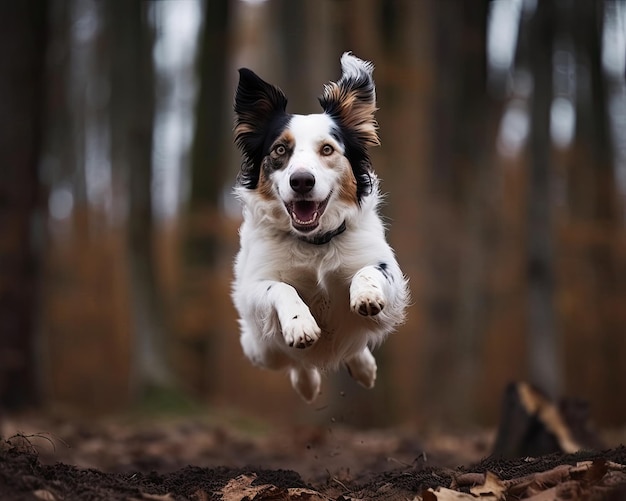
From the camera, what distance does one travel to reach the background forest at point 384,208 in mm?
12234

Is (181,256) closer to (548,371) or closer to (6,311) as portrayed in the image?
(6,311)

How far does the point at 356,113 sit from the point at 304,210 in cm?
92

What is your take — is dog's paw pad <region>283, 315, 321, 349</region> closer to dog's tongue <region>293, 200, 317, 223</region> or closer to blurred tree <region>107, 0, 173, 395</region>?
dog's tongue <region>293, 200, 317, 223</region>

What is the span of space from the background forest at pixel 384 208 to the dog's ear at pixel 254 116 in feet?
8.28

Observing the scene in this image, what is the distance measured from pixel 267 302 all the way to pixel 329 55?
748 centimetres

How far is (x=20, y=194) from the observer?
12.1 metres

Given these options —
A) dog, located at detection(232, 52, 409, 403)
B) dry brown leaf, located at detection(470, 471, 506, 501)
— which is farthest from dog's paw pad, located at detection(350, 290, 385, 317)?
dry brown leaf, located at detection(470, 471, 506, 501)

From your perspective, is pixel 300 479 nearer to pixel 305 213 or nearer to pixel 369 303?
pixel 369 303

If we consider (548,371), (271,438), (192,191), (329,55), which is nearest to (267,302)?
(271,438)

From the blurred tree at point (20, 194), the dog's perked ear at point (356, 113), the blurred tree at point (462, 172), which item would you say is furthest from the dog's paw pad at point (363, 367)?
the blurred tree at point (462, 172)

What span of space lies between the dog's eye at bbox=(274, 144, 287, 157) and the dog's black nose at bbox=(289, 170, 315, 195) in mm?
368

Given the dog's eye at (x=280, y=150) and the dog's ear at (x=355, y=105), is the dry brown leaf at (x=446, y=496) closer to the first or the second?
the dog's eye at (x=280, y=150)

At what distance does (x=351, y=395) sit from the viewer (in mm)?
11898

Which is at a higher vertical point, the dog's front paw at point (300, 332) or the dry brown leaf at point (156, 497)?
the dog's front paw at point (300, 332)
